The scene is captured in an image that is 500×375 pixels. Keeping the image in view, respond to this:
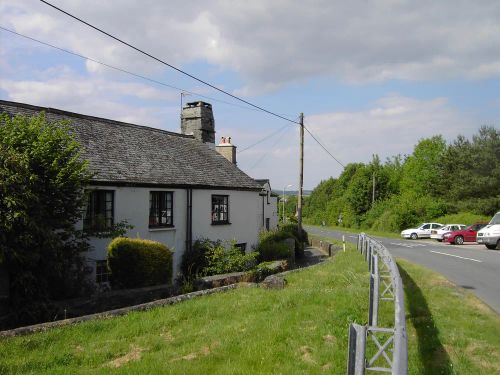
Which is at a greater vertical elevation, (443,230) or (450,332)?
(443,230)

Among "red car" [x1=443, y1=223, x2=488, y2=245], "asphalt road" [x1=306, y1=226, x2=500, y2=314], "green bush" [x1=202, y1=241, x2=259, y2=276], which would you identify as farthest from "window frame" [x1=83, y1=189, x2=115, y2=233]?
"red car" [x1=443, y1=223, x2=488, y2=245]

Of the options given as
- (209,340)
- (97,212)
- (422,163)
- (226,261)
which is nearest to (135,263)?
(97,212)

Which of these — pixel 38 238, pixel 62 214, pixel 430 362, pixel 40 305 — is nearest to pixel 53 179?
pixel 62 214

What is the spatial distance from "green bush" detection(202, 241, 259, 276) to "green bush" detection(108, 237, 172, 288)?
2.87 metres

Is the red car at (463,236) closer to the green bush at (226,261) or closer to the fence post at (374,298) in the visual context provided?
the green bush at (226,261)

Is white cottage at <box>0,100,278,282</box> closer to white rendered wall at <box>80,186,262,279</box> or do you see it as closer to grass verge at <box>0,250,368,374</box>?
white rendered wall at <box>80,186,262,279</box>

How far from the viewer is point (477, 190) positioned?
154 feet

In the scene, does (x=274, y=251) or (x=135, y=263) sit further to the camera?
(x=274, y=251)

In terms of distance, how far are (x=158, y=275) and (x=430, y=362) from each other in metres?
9.48

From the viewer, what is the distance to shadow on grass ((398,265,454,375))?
6496mm

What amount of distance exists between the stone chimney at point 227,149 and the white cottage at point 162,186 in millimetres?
2704

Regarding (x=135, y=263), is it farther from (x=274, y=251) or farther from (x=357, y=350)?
(x=357, y=350)

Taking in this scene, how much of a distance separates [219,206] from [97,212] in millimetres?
6969

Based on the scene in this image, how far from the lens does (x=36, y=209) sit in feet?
33.9
